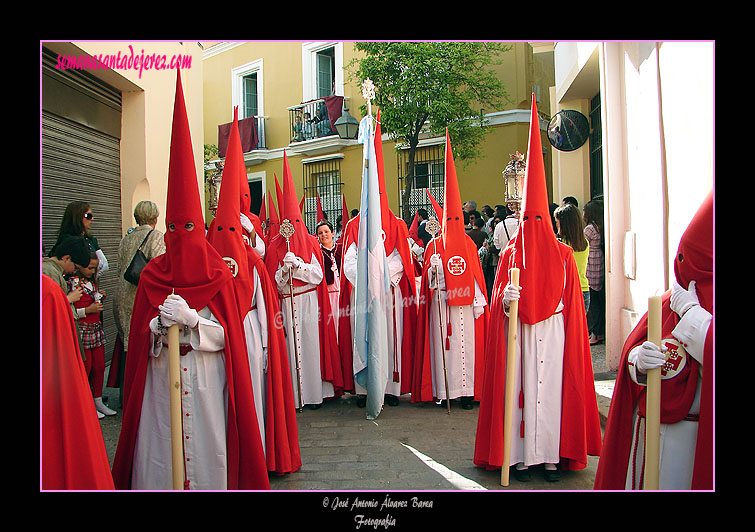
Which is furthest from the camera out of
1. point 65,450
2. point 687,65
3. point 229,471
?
point 687,65

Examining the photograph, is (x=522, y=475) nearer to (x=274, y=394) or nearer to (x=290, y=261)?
(x=274, y=394)

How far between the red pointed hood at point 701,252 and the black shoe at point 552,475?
186 centimetres

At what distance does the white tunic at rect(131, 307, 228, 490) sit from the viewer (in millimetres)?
3066

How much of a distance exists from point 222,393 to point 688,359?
7.82 feet

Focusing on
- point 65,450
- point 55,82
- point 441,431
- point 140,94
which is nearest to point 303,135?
point 140,94

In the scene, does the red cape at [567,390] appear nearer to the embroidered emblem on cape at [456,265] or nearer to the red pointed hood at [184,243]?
the embroidered emblem on cape at [456,265]

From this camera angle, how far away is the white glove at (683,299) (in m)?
2.30

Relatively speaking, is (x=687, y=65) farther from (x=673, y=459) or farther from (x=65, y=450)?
(x=65, y=450)

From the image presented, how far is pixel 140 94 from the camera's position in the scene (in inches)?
262

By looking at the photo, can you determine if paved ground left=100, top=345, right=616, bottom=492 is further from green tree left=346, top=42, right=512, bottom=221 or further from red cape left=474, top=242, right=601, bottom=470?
green tree left=346, top=42, right=512, bottom=221

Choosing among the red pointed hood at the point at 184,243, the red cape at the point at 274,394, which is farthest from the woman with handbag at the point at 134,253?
Result: the red pointed hood at the point at 184,243

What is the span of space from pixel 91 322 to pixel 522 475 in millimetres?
3840

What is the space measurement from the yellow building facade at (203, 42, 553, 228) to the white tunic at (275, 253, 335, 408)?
414 cm

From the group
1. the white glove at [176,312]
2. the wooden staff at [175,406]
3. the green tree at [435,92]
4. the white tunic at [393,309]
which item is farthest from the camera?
the green tree at [435,92]
